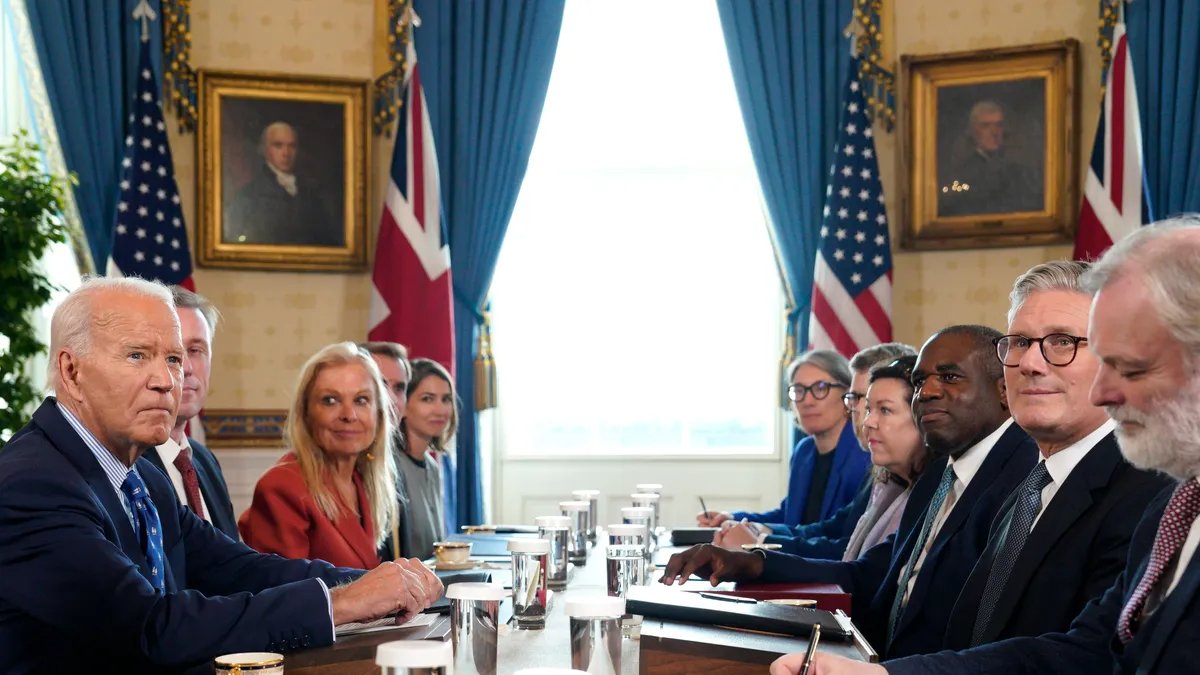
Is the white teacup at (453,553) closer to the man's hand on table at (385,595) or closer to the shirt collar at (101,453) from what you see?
the man's hand on table at (385,595)

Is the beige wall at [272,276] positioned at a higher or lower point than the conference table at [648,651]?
higher

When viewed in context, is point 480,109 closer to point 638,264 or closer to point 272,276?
point 638,264

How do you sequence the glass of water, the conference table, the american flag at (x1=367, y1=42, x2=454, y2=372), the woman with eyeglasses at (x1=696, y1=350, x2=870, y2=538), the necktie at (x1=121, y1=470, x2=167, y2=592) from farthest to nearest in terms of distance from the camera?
the american flag at (x1=367, y1=42, x2=454, y2=372) < the woman with eyeglasses at (x1=696, y1=350, x2=870, y2=538) < the glass of water < the necktie at (x1=121, y1=470, x2=167, y2=592) < the conference table

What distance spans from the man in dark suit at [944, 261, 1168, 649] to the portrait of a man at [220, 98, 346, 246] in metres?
6.01

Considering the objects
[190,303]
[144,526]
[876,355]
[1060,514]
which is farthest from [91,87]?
[1060,514]

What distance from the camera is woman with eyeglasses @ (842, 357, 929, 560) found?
4121mm

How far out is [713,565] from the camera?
3641 mm

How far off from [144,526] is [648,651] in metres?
1.15

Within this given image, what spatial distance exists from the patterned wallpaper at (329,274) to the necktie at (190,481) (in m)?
4.23

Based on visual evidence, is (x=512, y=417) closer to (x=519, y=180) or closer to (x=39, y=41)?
(x=519, y=180)

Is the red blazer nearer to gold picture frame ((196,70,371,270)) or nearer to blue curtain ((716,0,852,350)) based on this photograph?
gold picture frame ((196,70,371,270))

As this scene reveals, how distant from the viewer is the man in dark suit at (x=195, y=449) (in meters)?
4.04

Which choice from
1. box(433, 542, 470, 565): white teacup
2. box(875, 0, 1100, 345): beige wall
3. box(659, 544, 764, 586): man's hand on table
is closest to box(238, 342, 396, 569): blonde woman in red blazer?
box(433, 542, 470, 565): white teacup

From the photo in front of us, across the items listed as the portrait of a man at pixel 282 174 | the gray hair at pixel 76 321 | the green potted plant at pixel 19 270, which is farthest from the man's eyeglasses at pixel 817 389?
the gray hair at pixel 76 321
